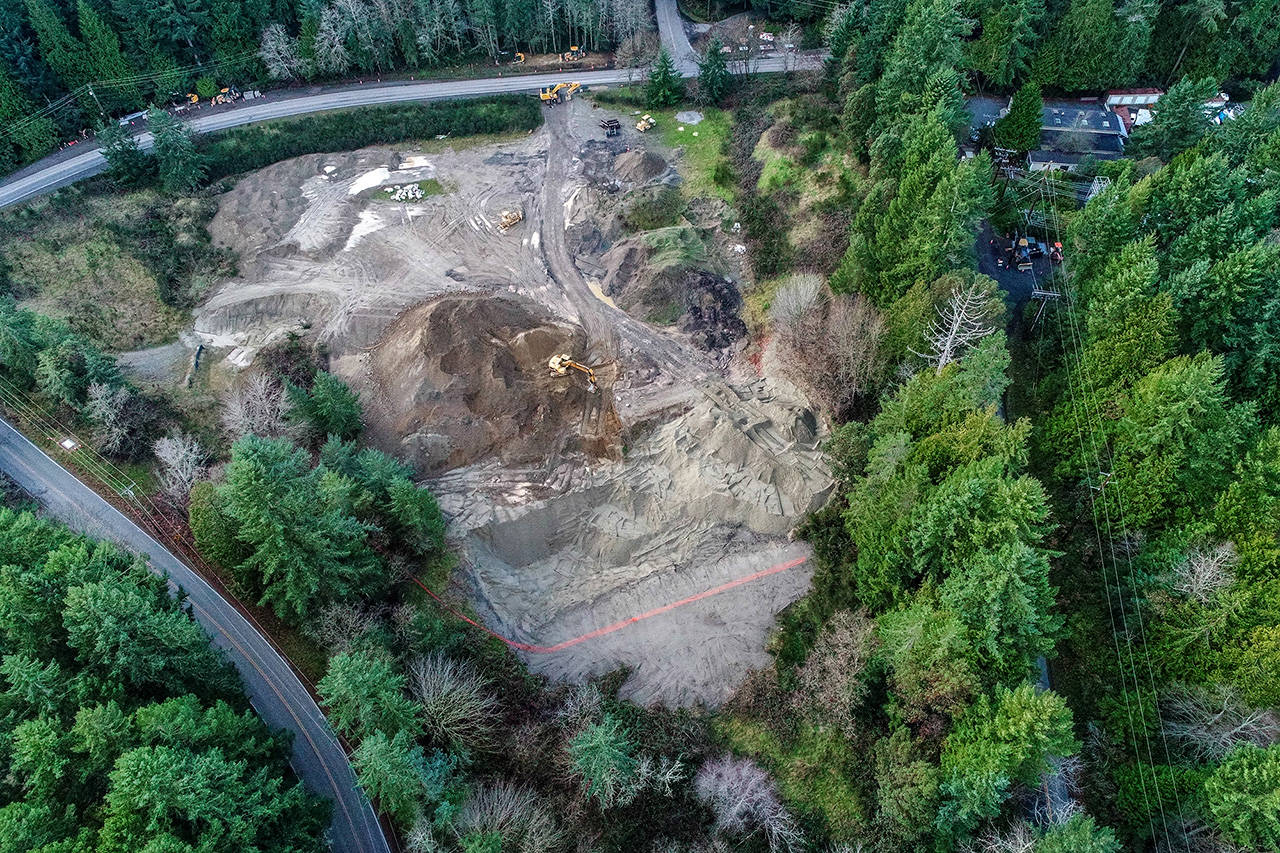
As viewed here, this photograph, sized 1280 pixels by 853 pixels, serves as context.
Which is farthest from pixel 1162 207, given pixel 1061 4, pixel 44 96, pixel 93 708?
pixel 44 96

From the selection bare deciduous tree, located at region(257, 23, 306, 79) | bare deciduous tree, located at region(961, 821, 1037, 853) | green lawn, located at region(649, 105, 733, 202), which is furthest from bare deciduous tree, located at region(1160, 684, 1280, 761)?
bare deciduous tree, located at region(257, 23, 306, 79)

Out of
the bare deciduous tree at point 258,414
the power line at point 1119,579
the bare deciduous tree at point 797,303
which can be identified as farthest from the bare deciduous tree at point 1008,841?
the bare deciduous tree at point 258,414

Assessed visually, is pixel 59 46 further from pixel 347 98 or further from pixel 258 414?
pixel 258 414

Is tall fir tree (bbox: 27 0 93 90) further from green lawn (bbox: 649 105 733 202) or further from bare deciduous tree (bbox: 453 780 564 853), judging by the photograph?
bare deciduous tree (bbox: 453 780 564 853)

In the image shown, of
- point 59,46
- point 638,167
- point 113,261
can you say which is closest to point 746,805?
point 638,167

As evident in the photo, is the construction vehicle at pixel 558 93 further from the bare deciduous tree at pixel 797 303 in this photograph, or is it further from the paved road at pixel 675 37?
the bare deciduous tree at pixel 797 303

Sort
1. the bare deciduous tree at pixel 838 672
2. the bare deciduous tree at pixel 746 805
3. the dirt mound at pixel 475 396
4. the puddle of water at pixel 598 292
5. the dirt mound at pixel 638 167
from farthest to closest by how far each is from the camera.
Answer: the dirt mound at pixel 638 167 → the puddle of water at pixel 598 292 → the dirt mound at pixel 475 396 → the bare deciduous tree at pixel 838 672 → the bare deciduous tree at pixel 746 805
